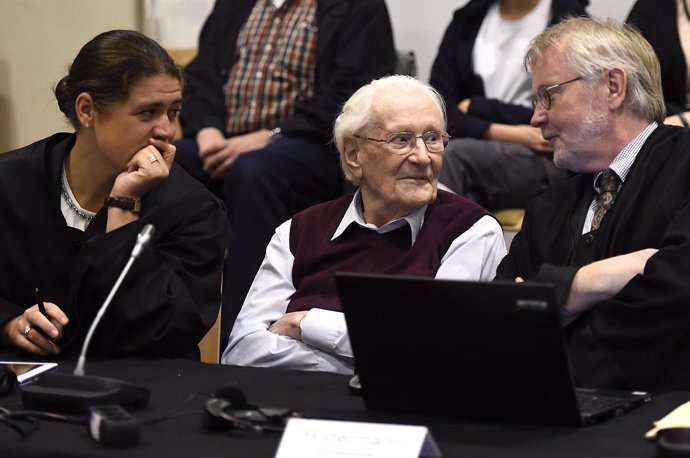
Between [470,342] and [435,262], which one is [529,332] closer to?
[470,342]

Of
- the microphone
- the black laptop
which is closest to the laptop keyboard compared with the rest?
the black laptop

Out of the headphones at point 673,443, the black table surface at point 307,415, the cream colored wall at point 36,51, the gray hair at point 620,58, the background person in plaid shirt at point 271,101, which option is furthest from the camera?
the cream colored wall at point 36,51

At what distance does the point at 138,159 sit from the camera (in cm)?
259

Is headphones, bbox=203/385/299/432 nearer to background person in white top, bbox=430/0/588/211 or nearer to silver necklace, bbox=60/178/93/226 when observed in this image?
silver necklace, bbox=60/178/93/226

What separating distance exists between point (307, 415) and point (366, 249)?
985 mm

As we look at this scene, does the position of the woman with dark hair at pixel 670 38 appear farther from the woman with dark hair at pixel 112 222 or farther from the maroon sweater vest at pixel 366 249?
the woman with dark hair at pixel 112 222

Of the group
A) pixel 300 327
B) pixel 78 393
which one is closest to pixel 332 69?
pixel 300 327

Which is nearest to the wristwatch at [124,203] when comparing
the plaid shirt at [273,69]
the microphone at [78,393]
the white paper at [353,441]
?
the microphone at [78,393]

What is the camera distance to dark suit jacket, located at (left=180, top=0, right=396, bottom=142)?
4.06m

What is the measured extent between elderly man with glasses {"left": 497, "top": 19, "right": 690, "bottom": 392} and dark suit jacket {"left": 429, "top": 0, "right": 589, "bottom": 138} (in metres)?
1.33

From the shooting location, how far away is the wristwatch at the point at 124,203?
99.4 inches

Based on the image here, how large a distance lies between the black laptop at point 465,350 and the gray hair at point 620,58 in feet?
3.07

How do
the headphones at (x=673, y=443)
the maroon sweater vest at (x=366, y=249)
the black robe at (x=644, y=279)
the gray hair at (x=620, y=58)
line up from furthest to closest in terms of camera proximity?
the maroon sweater vest at (x=366, y=249)
the gray hair at (x=620, y=58)
the black robe at (x=644, y=279)
the headphones at (x=673, y=443)

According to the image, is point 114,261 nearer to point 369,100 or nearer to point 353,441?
point 369,100
